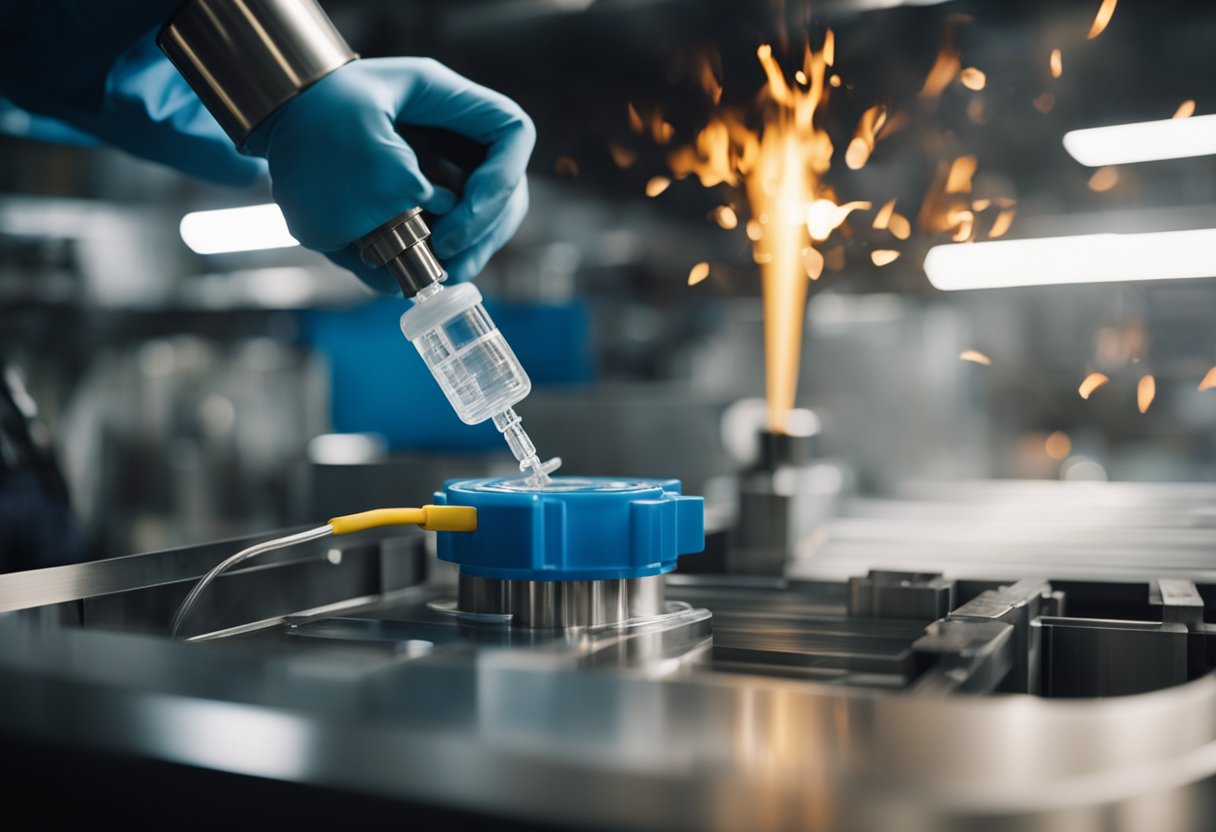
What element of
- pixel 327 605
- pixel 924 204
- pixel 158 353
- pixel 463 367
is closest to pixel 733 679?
pixel 463 367

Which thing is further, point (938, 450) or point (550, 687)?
point (938, 450)

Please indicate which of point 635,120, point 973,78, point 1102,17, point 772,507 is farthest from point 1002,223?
point 772,507

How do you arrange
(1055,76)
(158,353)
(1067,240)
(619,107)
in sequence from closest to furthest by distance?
1. (619,107)
2. (1055,76)
3. (1067,240)
4. (158,353)

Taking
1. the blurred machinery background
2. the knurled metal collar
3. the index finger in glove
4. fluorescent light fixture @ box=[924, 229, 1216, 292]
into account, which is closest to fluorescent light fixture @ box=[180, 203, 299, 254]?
the blurred machinery background

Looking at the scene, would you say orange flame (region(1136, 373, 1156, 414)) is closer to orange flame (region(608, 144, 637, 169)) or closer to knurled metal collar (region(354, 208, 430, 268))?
orange flame (region(608, 144, 637, 169))

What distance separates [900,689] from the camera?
0.55m

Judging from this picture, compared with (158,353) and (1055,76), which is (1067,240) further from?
(158,353)

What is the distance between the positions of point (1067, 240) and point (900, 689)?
9.96 feet

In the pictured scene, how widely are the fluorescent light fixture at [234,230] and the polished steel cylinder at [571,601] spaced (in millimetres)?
3358

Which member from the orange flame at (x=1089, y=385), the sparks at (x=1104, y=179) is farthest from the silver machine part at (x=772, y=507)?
the sparks at (x=1104, y=179)

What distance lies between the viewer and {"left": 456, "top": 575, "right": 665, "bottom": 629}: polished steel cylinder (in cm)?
69

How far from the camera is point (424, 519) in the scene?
0.69m

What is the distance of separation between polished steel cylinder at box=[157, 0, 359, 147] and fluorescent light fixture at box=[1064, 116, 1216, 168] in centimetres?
227

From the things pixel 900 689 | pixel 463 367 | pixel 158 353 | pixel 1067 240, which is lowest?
pixel 900 689
